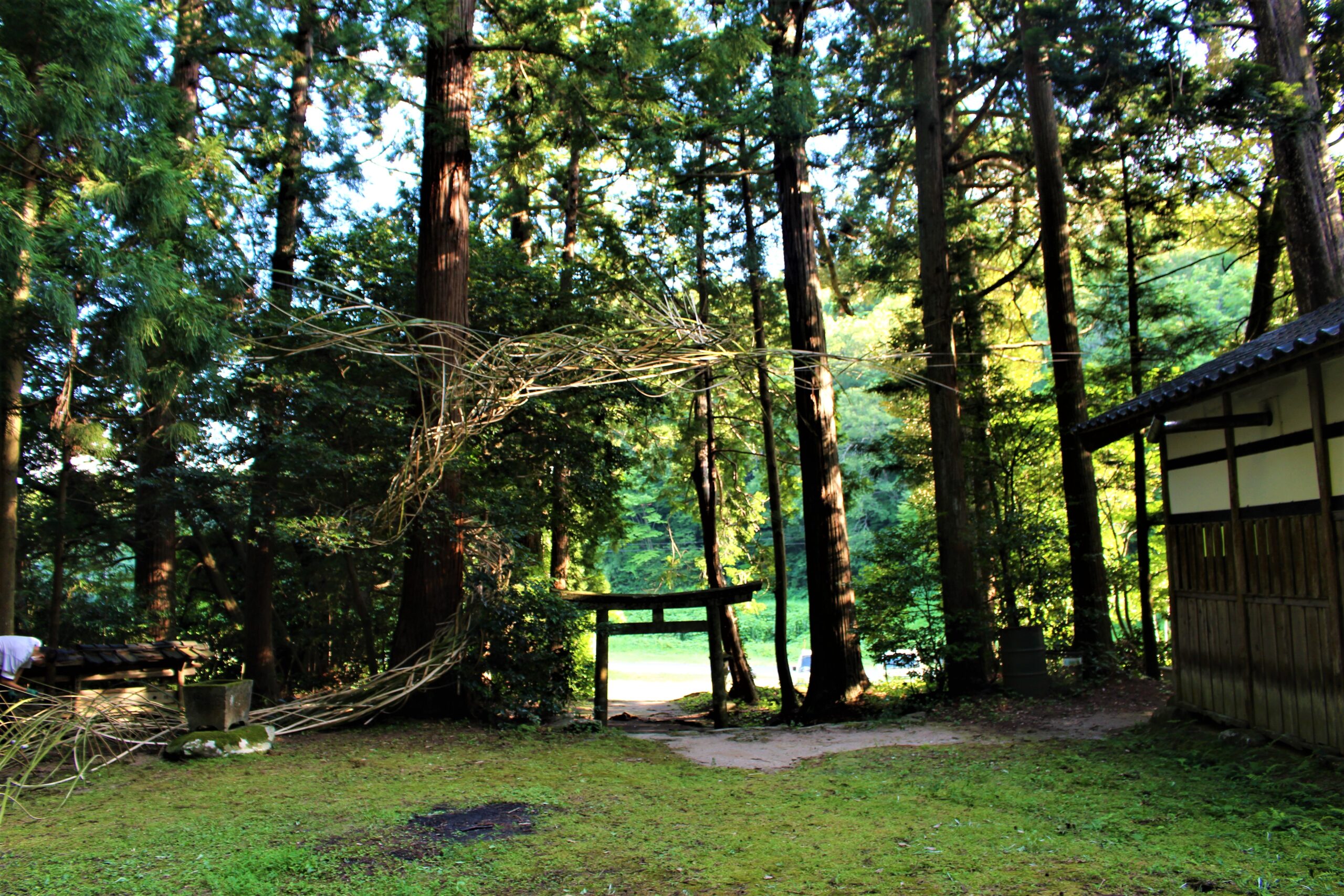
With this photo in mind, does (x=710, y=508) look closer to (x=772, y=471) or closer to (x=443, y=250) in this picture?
(x=772, y=471)

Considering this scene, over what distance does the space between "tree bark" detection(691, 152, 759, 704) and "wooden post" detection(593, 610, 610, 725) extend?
153 inches

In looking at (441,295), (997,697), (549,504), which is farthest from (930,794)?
(549,504)

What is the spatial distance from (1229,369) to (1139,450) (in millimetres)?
5891

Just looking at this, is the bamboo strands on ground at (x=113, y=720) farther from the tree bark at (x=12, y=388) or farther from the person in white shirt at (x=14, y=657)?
the tree bark at (x=12, y=388)

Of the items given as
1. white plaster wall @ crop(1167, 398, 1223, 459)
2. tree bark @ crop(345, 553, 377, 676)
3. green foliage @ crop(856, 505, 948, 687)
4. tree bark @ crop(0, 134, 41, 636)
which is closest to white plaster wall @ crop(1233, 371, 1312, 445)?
white plaster wall @ crop(1167, 398, 1223, 459)

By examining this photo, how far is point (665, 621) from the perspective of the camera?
35.1 feet

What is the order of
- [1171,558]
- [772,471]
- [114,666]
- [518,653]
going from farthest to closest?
[772,471], [518,653], [1171,558], [114,666]

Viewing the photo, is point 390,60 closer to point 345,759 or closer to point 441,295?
point 441,295

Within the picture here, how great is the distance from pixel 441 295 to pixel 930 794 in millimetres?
6630

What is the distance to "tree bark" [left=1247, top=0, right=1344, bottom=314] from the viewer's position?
28.7 ft

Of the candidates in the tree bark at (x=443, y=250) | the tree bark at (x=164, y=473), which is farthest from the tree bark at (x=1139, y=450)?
the tree bark at (x=164, y=473)

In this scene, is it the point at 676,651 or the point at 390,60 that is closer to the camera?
the point at 390,60

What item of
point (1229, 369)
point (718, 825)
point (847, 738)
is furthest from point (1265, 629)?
point (718, 825)

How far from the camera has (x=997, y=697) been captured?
9.91 metres
